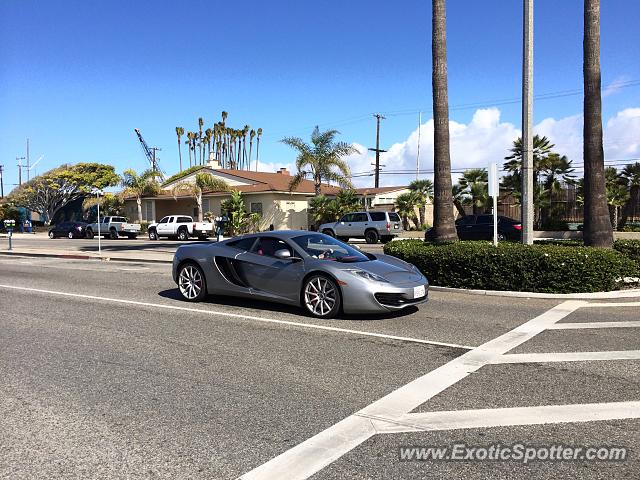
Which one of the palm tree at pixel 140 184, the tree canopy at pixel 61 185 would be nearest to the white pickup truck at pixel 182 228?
the palm tree at pixel 140 184

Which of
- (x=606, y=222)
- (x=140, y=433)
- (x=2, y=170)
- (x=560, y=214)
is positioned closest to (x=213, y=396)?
(x=140, y=433)

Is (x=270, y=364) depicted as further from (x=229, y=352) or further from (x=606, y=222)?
→ (x=606, y=222)

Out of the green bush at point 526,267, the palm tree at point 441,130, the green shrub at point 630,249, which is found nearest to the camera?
the green bush at point 526,267

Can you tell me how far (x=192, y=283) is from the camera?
31.7 feet

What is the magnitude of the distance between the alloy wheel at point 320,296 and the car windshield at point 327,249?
393 millimetres

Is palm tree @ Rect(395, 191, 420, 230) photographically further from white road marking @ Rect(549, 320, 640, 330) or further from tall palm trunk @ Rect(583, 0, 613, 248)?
white road marking @ Rect(549, 320, 640, 330)

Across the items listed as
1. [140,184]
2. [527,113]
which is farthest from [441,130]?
[140,184]

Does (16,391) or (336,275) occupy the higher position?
(336,275)

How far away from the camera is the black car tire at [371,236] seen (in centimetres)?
2805

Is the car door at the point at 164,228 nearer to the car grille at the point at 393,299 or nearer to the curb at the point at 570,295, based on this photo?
the curb at the point at 570,295

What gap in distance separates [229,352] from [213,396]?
1.52 meters

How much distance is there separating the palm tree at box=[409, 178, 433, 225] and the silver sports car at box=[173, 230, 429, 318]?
98.0 ft

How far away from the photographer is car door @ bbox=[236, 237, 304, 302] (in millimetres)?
8297

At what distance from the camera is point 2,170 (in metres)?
79.9
